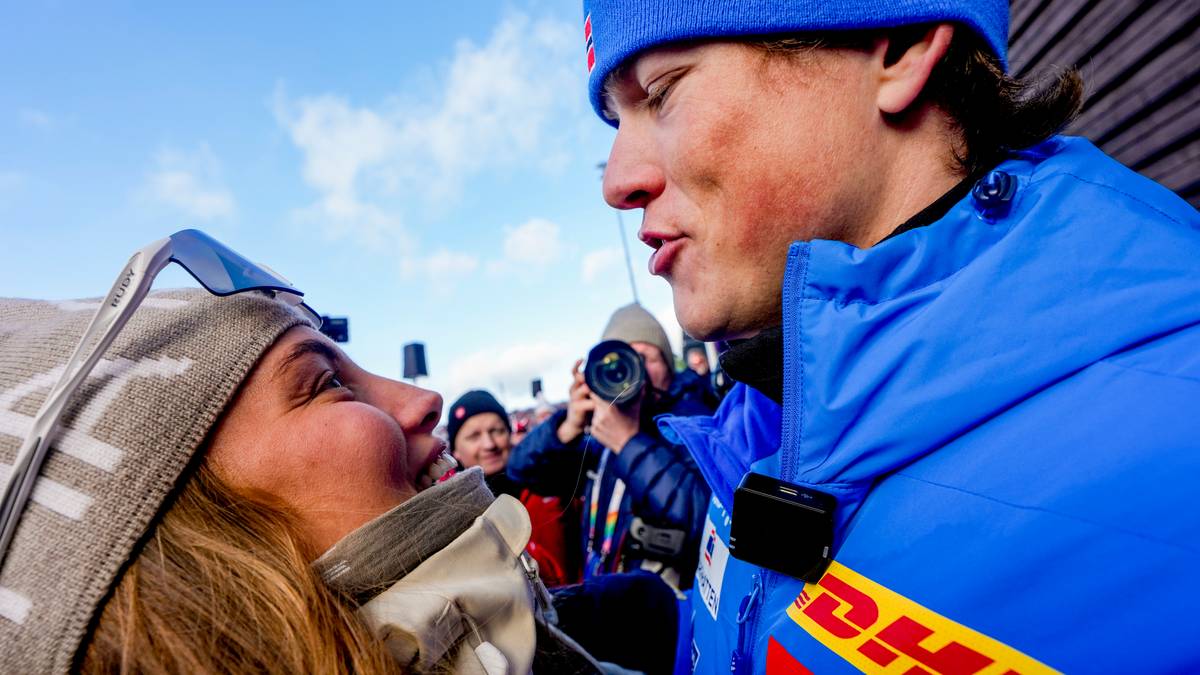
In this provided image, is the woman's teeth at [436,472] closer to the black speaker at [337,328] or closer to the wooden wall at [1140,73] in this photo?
the black speaker at [337,328]

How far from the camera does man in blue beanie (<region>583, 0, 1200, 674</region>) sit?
708 millimetres

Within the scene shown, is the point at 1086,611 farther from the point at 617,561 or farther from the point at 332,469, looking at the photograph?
the point at 617,561

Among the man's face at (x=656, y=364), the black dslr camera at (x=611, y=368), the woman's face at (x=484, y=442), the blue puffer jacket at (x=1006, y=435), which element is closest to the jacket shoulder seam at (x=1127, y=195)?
the blue puffer jacket at (x=1006, y=435)

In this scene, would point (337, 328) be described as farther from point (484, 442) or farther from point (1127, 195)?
point (484, 442)

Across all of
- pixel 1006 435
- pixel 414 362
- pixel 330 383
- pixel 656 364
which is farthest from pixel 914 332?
pixel 414 362

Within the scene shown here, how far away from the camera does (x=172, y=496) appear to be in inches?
41.4

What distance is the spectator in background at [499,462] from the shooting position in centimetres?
392

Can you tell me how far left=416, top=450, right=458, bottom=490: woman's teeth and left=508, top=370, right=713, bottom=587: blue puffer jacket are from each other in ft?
2.06

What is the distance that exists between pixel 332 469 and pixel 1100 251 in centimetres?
138

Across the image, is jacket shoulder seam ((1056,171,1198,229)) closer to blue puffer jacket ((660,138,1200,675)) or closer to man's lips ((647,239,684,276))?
blue puffer jacket ((660,138,1200,675))

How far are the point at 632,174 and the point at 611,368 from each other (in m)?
1.75

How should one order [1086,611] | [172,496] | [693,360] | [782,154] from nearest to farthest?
[1086,611] → [172,496] → [782,154] → [693,360]

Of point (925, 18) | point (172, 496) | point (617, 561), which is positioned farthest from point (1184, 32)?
point (172, 496)

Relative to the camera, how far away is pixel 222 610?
0.95 metres
